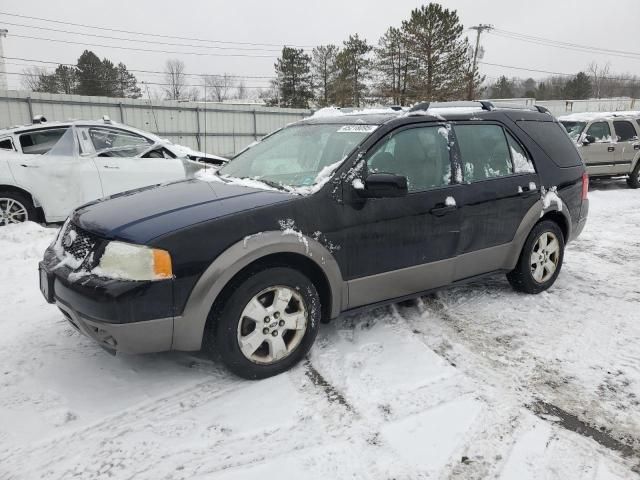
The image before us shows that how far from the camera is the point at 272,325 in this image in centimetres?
300

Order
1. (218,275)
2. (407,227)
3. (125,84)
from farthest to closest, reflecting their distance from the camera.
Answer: (125,84) < (407,227) < (218,275)

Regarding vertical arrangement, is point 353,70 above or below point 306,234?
above

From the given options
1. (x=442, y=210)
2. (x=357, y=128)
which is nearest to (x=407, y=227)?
(x=442, y=210)

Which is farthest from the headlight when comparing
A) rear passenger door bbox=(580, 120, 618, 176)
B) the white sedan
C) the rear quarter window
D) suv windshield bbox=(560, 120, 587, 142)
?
suv windshield bbox=(560, 120, 587, 142)

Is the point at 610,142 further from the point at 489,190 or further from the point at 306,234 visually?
the point at 306,234

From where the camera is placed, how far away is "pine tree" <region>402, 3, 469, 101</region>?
107ft

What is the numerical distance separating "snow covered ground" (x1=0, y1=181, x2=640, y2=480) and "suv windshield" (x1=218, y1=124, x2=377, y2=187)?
4.10 ft

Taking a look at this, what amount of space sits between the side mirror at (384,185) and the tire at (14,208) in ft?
18.6

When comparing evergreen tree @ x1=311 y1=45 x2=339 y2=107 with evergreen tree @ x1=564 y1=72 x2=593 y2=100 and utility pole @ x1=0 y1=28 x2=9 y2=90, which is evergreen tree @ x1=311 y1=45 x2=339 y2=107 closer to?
utility pole @ x1=0 y1=28 x2=9 y2=90

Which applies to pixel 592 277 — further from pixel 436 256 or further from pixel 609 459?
pixel 609 459

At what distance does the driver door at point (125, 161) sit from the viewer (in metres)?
7.17

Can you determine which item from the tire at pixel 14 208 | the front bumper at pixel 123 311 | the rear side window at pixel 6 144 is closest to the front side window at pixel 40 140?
the rear side window at pixel 6 144

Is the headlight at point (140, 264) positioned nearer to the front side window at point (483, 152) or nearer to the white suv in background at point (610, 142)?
the front side window at point (483, 152)

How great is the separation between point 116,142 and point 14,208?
1.71 metres
